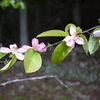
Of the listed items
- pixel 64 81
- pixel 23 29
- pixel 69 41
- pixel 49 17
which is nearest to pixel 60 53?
pixel 69 41

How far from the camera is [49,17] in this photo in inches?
448

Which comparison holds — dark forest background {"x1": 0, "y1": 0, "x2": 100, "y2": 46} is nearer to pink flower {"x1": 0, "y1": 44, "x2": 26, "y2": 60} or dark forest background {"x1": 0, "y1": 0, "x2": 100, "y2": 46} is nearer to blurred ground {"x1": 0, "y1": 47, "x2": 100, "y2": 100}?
blurred ground {"x1": 0, "y1": 47, "x2": 100, "y2": 100}

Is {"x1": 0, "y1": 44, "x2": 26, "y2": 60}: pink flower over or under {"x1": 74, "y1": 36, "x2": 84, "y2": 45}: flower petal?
over

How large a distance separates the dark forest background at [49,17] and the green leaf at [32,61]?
27.4 ft

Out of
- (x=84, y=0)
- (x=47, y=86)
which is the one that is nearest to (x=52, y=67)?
(x=47, y=86)

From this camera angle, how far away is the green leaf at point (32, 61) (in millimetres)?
383

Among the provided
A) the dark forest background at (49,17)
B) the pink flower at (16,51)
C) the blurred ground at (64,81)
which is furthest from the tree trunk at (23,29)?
the pink flower at (16,51)

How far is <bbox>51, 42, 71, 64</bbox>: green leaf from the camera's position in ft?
1.37

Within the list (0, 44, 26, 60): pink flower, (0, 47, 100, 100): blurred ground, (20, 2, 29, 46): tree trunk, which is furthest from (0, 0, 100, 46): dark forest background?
(0, 44, 26, 60): pink flower

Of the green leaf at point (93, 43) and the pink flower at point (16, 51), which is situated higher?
the pink flower at point (16, 51)

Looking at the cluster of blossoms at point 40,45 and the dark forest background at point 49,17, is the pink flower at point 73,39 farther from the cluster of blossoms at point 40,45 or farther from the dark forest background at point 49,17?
the dark forest background at point 49,17

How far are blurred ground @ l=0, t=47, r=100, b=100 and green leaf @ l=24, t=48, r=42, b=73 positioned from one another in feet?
12.2

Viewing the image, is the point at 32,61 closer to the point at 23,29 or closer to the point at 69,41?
the point at 69,41

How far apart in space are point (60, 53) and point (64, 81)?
4.88 metres
